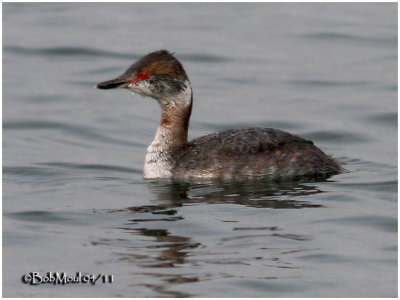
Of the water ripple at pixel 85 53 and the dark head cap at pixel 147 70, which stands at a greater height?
the dark head cap at pixel 147 70

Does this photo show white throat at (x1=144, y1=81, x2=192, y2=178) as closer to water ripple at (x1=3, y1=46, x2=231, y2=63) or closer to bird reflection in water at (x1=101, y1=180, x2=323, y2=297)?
bird reflection in water at (x1=101, y1=180, x2=323, y2=297)

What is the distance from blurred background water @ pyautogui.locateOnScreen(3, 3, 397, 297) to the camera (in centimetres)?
905

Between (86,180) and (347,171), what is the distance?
2.81m

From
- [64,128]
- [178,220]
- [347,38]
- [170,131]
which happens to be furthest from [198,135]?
[347,38]

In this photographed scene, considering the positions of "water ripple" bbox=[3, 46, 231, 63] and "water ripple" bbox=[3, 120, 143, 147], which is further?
"water ripple" bbox=[3, 46, 231, 63]

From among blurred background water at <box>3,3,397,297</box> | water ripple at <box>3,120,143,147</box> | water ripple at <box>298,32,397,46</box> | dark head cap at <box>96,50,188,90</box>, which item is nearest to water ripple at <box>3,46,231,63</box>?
blurred background water at <box>3,3,397,297</box>

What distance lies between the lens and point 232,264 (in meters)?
9.12

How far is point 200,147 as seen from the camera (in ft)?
39.8

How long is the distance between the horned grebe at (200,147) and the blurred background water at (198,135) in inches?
10.0

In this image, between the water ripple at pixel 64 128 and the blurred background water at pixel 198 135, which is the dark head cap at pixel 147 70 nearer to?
the blurred background water at pixel 198 135

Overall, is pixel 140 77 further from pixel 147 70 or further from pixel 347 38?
pixel 347 38

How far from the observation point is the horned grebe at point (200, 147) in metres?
11.9

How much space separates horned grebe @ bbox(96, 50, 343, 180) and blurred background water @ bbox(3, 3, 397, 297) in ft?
0.83

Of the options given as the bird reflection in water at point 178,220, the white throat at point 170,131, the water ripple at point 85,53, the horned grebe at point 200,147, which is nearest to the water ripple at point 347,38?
the water ripple at point 85,53
